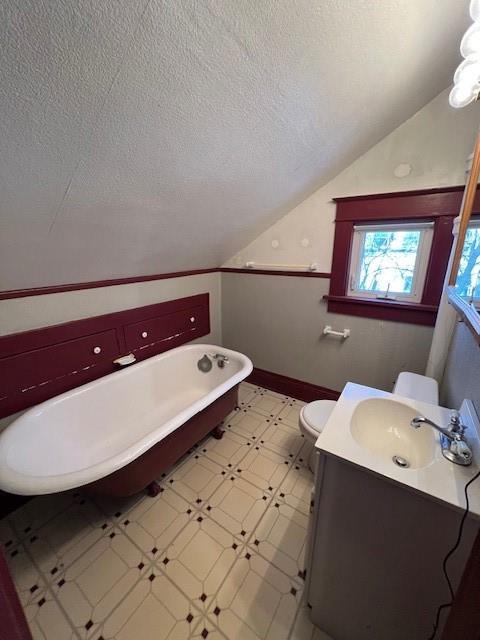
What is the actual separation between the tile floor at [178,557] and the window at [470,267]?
139 centimetres

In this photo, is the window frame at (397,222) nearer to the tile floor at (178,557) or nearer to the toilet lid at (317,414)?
the toilet lid at (317,414)

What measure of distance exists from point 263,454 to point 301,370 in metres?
0.86

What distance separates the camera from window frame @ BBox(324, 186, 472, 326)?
1547mm

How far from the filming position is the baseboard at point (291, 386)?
230 cm

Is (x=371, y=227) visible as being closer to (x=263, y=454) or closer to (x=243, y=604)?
(x=263, y=454)

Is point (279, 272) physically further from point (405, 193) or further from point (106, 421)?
point (106, 421)

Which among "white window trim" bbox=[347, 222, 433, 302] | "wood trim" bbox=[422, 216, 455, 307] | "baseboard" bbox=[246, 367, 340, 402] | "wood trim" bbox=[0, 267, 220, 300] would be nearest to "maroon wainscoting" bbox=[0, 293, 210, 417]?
"wood trim" bbox=[0, 267, 220, 300]

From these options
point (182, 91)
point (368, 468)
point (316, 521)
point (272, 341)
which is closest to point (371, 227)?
point (272, 341)

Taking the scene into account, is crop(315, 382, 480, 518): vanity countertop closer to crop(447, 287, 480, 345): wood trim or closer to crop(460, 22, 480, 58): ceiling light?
crop(447, 287, 480, 345): wood trim

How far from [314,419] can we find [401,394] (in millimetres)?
500

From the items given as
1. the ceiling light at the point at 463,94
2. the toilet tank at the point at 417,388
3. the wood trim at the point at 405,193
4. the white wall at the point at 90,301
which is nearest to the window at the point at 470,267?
the wood trim at the point at 405,193

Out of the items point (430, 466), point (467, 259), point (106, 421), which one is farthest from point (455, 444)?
point (106, 421)

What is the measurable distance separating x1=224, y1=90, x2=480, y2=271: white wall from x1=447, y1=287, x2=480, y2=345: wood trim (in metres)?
0.77

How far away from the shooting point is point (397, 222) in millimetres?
1720
